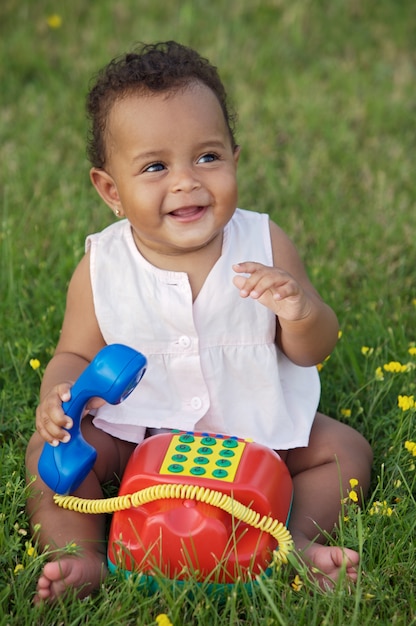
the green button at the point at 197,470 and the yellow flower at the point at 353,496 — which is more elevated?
the green button at the point at 197,470

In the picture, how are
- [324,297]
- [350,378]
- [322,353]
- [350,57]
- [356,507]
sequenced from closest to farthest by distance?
[356,507] < [322,353] < [350,378] < [324,297] < [350,57]

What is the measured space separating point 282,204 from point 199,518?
197cm

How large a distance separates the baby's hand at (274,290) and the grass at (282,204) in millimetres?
430

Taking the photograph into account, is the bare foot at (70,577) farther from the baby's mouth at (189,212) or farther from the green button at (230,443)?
the baby's mouth at (189,212)

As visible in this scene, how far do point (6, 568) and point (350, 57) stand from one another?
11.4 ft

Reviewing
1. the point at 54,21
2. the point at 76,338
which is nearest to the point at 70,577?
the point at 76,338

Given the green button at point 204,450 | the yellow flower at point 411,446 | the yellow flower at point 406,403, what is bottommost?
the yellow flower at point 411,446

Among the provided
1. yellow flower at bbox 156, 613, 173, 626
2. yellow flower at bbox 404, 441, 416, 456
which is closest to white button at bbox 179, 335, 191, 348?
yellow flower at bbox 404, 441, 416, 456

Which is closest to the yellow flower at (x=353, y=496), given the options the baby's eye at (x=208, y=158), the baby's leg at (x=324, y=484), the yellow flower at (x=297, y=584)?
the baby's leg at (x=324, y=484)

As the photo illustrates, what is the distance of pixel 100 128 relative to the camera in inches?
89.8

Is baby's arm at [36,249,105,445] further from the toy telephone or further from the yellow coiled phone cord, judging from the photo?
the yellow coiled phone cord

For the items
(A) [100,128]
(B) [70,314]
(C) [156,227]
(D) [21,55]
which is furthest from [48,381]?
(D) [21,55]

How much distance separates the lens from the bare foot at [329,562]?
1907mm

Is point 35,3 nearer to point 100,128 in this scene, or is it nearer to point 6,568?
point 100,128
